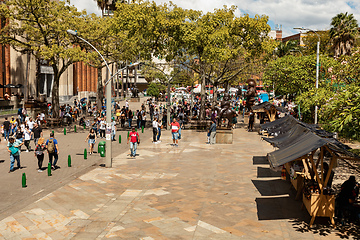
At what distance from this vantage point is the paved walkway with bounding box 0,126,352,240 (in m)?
10.3

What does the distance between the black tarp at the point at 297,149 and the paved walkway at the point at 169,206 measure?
1831 mm

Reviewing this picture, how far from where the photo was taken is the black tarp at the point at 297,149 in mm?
10109

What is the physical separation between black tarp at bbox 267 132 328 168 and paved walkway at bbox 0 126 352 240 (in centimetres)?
183

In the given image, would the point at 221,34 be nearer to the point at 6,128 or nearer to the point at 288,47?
the point at 6,128

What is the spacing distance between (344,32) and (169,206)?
4064cm

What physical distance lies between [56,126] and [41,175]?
18891 millimetres

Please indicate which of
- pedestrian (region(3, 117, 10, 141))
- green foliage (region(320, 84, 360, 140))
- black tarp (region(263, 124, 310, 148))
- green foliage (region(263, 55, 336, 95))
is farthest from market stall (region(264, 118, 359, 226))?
green foliage (region(263, 55, 336, 95))

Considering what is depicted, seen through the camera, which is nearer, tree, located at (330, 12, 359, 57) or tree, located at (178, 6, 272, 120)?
tree, located at (178, 6, 272, 120)

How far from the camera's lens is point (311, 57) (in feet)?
105

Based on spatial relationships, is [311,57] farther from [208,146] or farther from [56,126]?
[56,126]

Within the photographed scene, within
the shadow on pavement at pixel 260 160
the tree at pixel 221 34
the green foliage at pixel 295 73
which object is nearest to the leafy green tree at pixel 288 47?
the tree at pixel 221 34

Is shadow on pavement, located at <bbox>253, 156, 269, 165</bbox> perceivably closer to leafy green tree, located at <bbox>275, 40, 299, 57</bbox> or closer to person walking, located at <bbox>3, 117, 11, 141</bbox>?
person walking, located at <bbox>3, 117, 11, 141</bbox>

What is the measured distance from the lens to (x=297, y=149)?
10867mm

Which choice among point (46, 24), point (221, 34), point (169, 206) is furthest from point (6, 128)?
point (221, 34)
